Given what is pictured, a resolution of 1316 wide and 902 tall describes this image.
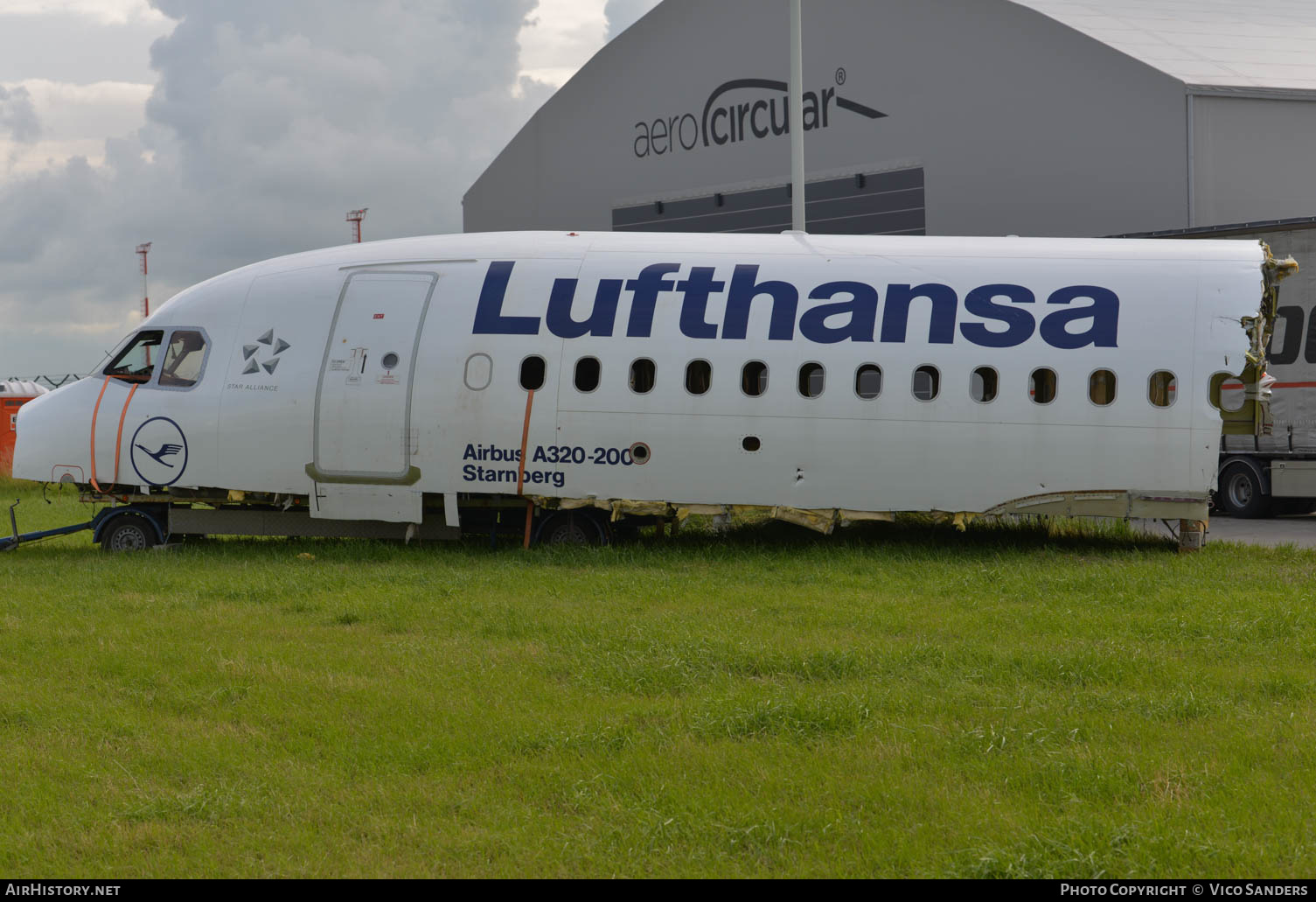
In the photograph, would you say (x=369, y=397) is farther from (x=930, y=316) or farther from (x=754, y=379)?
(x=930, y=316)

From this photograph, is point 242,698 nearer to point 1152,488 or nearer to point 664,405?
point 664,405

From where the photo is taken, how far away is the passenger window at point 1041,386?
52.9 ft

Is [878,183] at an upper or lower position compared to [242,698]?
upper

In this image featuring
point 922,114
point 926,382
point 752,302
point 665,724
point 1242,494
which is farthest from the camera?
point 922,114

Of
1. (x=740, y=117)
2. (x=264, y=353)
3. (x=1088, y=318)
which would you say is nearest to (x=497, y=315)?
(x=264, y=353)

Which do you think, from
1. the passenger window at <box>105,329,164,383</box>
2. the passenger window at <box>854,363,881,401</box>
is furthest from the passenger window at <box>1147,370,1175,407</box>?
the passenger window at <box>105,329,164,383</box>

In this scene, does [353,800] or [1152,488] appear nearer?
[353,800]

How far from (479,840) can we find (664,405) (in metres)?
10.3

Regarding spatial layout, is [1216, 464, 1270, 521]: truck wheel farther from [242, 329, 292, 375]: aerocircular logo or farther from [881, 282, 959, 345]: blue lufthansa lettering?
[242, 329, 292, 375]: aerocircular logo

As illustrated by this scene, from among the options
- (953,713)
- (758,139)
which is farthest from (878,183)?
(953,713)

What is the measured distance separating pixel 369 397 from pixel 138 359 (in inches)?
153

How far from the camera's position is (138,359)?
18.1 meters

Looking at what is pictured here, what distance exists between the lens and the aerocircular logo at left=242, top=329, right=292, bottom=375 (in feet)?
57.3

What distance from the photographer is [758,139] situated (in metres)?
34.8
